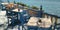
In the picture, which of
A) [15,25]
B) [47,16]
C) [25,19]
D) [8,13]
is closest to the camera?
[47,16]

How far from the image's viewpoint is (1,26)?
181 inches

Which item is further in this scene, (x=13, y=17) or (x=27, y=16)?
(x=13, y=17)

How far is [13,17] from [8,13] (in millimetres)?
472

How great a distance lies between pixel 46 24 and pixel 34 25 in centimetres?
31

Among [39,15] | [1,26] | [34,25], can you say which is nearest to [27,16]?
[39,15]

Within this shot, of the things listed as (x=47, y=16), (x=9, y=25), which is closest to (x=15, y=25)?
(x=9, y=25)

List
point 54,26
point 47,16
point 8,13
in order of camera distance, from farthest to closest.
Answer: point 8,13 < point 47,16 < point 54,26

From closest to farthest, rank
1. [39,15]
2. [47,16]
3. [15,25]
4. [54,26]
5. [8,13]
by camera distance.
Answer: [54,26] < [47,16] < [39,15] < [15,25] < [8,13]

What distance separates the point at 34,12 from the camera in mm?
4777

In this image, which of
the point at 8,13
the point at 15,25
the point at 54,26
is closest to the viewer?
the point at 54,26

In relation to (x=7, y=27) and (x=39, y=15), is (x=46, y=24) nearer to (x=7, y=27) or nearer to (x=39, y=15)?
(x=39, y=15)

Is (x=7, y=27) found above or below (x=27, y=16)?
below

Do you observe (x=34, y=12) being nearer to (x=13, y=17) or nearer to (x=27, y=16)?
(x=27, y=16)

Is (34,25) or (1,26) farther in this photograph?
(1,26)
